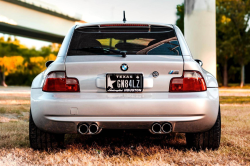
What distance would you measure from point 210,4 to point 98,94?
11.0 metres

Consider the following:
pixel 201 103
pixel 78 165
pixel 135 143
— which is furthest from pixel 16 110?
pixel 201 103

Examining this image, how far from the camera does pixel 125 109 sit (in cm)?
313

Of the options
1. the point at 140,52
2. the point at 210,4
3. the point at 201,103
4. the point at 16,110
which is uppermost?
the point at 210,4

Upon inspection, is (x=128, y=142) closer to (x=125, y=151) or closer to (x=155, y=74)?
(x=125, y=151)

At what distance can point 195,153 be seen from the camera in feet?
11.7

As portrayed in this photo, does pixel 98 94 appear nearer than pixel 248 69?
Yes

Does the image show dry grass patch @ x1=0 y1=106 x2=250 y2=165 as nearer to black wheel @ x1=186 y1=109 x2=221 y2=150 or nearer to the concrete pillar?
black wheel @ x1=186 y1=109 x2=221 y2=150

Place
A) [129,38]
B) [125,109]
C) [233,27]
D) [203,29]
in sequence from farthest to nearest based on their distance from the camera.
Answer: [233,27]
[203,29]
[129,38]
[125,109]

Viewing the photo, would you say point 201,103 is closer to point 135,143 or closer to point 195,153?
point 195,153

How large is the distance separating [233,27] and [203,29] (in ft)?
72.9

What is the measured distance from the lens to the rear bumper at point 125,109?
10.3 feet

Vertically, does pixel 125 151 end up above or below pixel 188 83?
below

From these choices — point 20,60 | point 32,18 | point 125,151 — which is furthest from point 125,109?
point 20,60

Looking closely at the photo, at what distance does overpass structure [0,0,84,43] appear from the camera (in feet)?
78.8
